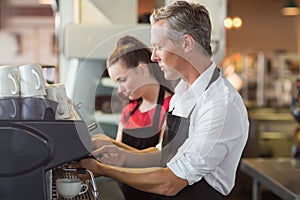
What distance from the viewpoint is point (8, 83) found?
53.4 inches

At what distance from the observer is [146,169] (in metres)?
1.59

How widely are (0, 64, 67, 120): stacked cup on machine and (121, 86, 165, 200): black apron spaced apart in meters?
0.42

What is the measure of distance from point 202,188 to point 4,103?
23.1 inches

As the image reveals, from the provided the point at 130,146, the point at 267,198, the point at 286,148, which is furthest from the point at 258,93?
the point at 130,146

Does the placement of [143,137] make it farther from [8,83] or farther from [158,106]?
[8,83]

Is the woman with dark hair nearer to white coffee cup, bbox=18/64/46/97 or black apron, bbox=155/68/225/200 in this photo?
black apron, bbox=155/68/225/200

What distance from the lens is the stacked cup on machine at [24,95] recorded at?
4.31 feet

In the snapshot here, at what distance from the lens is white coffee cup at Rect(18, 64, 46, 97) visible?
4.49 feet

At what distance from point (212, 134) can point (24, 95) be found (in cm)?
49

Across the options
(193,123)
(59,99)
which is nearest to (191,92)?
(193,123)

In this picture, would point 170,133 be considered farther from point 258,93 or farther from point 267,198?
point 258,93

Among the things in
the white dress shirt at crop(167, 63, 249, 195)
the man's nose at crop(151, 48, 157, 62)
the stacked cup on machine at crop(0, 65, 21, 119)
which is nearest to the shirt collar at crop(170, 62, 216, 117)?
the white dress shirt at crop(167, 63, 249, 195)

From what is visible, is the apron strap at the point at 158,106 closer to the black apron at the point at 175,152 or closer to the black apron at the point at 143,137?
the black apron at the point at 143,137

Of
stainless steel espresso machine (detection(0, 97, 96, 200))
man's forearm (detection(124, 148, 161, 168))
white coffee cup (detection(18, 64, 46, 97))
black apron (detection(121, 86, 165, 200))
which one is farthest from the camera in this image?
black apron (detection(121, 86, 165, 200))
